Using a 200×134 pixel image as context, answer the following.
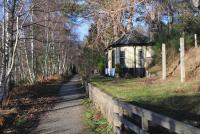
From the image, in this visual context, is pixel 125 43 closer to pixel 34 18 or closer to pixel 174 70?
pixel 34 18

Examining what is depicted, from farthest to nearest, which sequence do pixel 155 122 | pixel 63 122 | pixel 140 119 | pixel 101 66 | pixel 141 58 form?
1. pixel 101 66
2. pixel 141 58
3. pixel 63 122
4. pixel 140 119
5. pixel 155 122

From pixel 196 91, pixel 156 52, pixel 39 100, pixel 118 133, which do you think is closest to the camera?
pixel 118 133

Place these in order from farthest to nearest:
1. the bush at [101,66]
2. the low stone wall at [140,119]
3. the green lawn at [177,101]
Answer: the bush at [101,66], the green lawn at [177,101], the low stone wall at [140,119]

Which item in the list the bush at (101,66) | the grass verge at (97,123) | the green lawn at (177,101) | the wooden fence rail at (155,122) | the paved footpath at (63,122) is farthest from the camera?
the bush at (101,66)

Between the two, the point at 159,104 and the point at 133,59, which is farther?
the point at 133,59

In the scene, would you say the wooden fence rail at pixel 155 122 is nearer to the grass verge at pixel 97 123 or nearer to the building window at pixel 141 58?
the grass verge at pixel 97 123

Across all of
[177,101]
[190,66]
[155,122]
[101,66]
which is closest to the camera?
[155,122]

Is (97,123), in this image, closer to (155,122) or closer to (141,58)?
(155,122)

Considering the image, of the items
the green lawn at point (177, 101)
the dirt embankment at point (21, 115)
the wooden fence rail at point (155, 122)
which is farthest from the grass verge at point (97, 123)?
the wooden fence rail at point (155, 122)

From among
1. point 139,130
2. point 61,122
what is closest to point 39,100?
point 61,122

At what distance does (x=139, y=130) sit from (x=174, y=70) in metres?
15.7

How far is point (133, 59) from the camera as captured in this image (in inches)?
1795

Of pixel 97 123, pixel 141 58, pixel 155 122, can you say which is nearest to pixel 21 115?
pixel 97 123

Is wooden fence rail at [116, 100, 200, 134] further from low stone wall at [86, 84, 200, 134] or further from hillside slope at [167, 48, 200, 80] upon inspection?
hillside slope at [167, 48, 200, 80]
